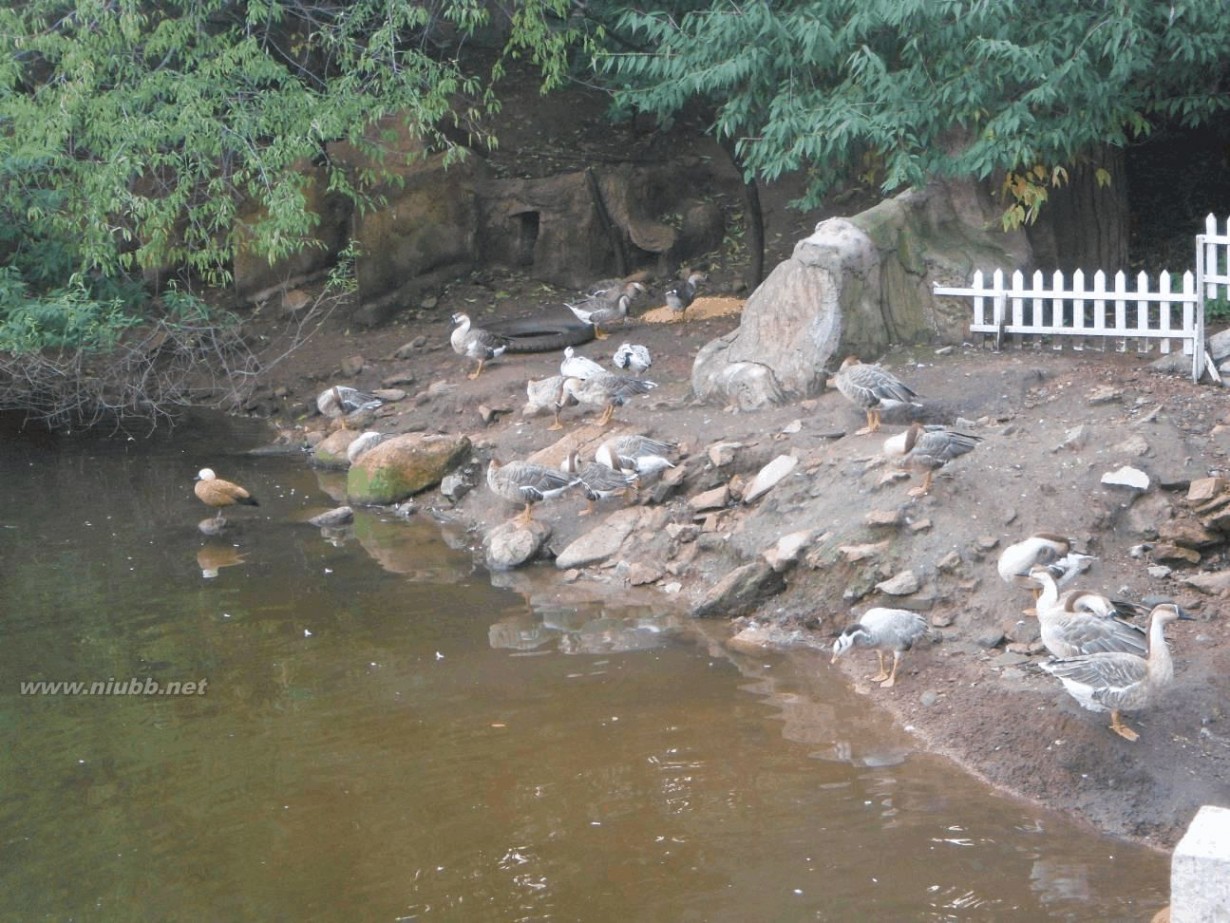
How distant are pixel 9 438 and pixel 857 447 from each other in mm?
10927

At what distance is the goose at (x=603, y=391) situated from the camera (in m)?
12.2

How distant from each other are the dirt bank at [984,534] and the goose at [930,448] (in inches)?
4.8


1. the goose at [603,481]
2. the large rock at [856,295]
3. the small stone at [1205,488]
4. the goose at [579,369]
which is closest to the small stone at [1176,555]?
the small stone at [1205,488]

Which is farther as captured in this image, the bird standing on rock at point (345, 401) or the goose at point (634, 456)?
the bird standing on rock at point (345, 401)

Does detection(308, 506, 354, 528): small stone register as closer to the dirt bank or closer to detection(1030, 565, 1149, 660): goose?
the dirt bank

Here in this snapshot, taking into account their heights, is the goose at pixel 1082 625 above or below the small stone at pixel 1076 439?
below

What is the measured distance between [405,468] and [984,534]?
5.99 m

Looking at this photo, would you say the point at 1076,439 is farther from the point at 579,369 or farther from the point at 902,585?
the point at 579,369

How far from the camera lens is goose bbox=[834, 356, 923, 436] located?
10188mm

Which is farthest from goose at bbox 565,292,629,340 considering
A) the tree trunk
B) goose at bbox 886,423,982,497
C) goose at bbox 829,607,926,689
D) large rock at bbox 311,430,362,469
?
goose at bbox 829,607,926,689

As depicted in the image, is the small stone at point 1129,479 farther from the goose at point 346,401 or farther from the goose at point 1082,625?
the goose at point 346,401

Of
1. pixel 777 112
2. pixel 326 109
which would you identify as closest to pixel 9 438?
pixel 326 109

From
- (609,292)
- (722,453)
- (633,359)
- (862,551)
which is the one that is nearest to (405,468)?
(633,359)

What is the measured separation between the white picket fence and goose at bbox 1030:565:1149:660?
4.11m
